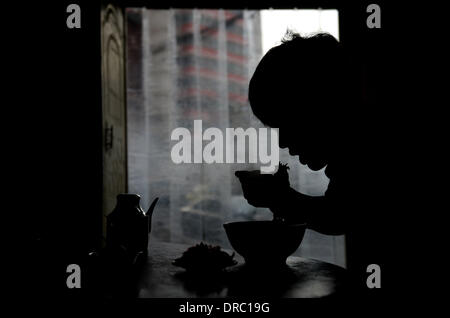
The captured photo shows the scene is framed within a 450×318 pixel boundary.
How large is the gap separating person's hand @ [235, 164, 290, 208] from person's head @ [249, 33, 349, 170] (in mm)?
241

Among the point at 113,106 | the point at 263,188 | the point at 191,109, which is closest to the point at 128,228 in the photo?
the point at 263,188

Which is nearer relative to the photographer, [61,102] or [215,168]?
[61,102]

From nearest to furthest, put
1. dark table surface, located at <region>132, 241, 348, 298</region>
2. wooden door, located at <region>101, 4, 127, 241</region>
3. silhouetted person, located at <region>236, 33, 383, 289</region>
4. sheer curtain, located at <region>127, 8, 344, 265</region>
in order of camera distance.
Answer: dark table surface, located at <region>132, 241, 348, 298</region> → silhouetted person, located at <region>236, 33, 383, 289</region> → wooden door, located at <region>101, 4, 127, 241</region> → sheer curtain, located at <region>127, 8, 344, 265</region>

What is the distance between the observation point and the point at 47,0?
2.03 meters

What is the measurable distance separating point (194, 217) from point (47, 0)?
59.3 inches

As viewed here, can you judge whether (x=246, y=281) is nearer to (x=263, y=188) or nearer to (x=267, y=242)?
(x=267, y=242)

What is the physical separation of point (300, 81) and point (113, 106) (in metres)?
1.48

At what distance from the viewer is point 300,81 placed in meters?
1.30

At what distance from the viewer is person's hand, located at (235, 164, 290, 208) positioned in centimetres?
108

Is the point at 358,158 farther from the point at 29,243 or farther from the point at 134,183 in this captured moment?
the point at 134,183

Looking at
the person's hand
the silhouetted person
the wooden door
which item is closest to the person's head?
the silhouetted person

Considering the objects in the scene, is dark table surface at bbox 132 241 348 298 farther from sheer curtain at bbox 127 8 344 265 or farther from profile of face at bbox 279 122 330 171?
sheer curtain at bbox 127 8 344 265

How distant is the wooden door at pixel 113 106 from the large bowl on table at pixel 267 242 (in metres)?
1.41
